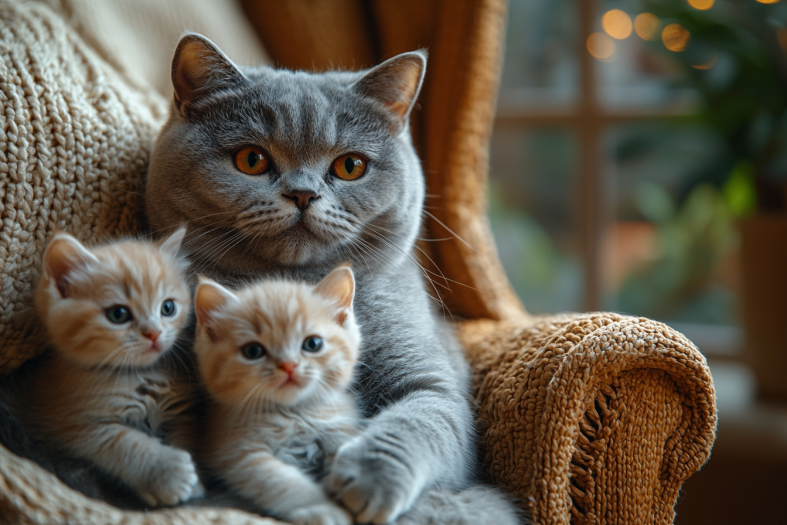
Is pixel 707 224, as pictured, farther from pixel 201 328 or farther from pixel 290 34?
pixel 201 328

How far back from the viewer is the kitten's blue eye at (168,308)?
808 mm

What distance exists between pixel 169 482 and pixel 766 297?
1803mm

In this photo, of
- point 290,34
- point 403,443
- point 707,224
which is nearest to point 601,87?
point 707,224

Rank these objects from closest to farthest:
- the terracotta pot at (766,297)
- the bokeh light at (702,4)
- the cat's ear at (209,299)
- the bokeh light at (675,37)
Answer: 1. the cat's ear at (209,299)
2. the terracotta pot at (766,297)
3. the bokeh light at (675,37)
4. the bokeh light at (702,4)

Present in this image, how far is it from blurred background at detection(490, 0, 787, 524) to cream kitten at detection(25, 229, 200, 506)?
4.94ft

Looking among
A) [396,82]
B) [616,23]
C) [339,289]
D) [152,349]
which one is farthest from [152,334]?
[616,23]

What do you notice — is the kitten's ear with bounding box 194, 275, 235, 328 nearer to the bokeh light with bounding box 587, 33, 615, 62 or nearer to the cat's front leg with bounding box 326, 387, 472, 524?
the cat's front leg with bounding box 326, 387, 472, 524

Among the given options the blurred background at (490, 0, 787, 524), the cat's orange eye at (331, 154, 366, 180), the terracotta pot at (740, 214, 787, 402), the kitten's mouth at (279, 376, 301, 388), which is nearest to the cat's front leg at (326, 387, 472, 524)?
the kitten's mouth at (279, 376, 301, 388)

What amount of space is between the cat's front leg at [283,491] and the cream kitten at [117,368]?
2.5 inches

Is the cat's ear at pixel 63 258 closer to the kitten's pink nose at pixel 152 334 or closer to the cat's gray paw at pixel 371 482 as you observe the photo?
the kitten's pink nose at pixel 152 334

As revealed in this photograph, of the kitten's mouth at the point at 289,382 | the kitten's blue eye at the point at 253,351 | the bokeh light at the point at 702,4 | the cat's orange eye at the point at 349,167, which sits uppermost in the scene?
the bokeh light at the point at 702,4

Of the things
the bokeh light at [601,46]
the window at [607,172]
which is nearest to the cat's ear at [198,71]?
the window at [607,172]

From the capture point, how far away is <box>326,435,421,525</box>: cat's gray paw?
707 millimetres

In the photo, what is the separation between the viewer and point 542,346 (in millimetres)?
934
